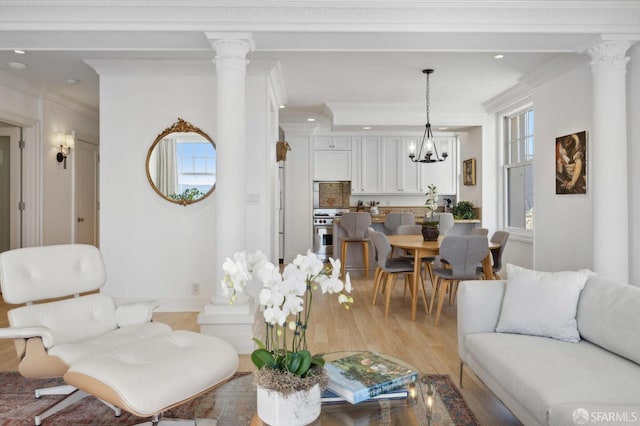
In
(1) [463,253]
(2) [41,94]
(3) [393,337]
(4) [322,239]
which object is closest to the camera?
(3) [393,337]

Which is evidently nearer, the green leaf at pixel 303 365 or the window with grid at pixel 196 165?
the green leaf at pixel 303 365

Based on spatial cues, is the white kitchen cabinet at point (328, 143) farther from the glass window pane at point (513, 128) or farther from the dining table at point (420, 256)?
the dining table at point (420, 256)

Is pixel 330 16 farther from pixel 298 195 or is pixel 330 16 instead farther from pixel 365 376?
pixel 298 195

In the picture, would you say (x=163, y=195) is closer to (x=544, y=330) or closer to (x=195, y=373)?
(x=195, y=373)

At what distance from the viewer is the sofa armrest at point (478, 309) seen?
245 centimetres

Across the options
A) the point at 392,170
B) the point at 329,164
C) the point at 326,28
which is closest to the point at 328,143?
the point at 329,164

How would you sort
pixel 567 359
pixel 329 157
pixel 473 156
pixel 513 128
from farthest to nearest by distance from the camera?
pixel 329 157 < pixel 473 156 < pixel 513 128 < pixel 567 359

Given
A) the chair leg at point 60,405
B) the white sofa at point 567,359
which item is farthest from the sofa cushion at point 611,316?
the chair leg at point 60,405

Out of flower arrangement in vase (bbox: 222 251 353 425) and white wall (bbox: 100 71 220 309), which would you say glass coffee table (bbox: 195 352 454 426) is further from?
white wall (bbox: 100 71 220 309)

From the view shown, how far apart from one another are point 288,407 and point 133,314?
1.55m

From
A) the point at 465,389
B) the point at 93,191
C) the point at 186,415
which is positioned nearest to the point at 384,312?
the point at 465,389

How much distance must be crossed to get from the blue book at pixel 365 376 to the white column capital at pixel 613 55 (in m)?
2.87

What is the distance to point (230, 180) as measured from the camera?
3.21m

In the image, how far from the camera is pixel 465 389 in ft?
8.30
